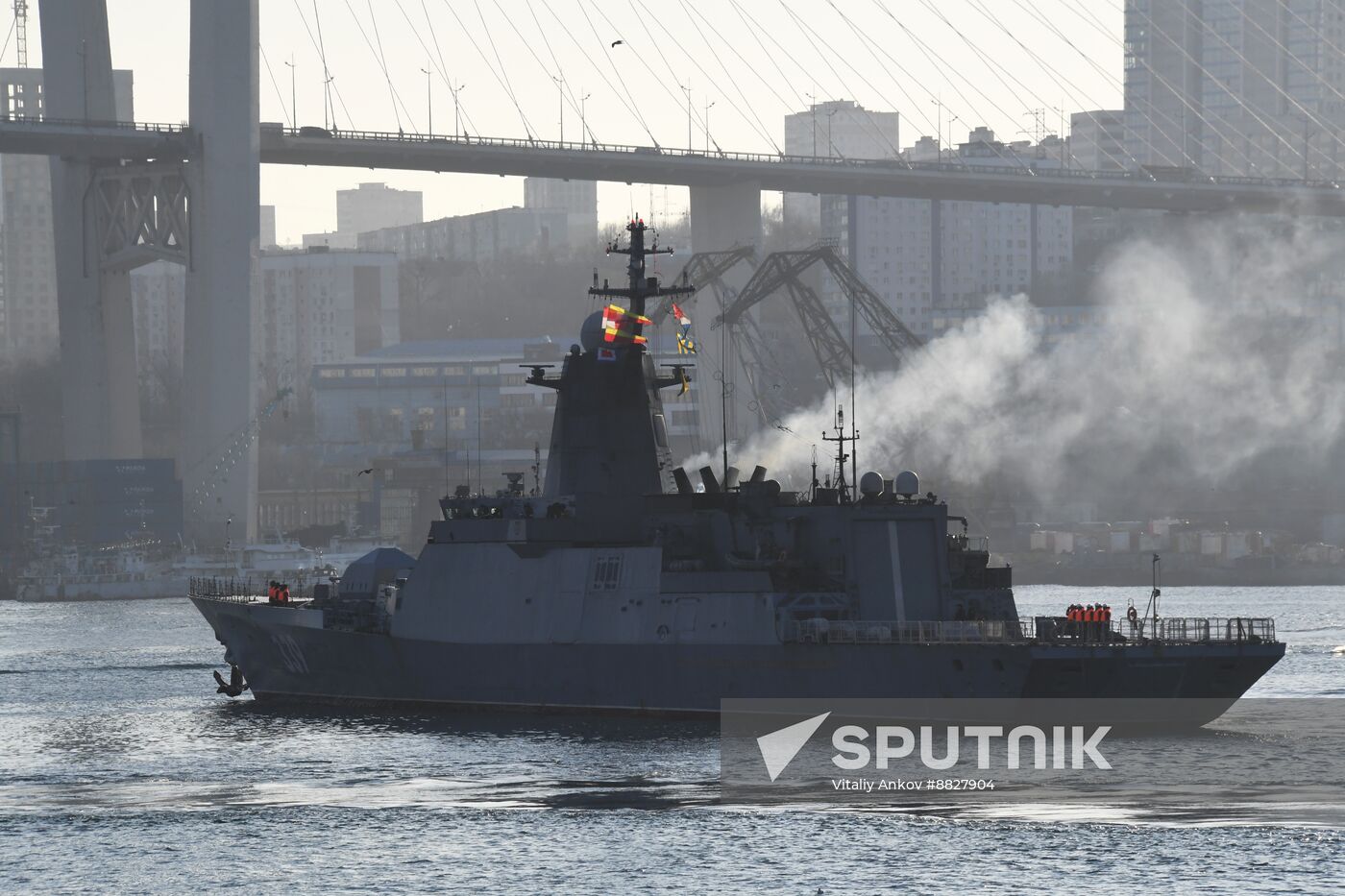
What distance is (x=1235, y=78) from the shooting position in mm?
186875

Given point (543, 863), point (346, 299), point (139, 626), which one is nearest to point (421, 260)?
point (346, 299)

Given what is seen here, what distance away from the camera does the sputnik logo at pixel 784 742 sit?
33.2 meters

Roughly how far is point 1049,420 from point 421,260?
305 ft

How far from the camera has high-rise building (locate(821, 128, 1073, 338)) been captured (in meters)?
147

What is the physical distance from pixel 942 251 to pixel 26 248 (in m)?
76.0

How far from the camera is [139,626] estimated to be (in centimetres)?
7519

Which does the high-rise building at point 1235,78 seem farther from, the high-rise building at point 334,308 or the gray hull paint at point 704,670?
the gray hull paint at point 704,670

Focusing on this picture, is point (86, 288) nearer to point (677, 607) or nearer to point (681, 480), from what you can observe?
point (681, 480)

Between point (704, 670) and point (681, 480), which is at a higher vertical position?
point (681, 480)

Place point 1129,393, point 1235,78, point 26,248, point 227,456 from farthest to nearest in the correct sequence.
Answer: point 1235,78
point 26,248
point 1129,393
point 227,456

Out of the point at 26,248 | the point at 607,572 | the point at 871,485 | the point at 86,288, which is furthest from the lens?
the point at 26,248

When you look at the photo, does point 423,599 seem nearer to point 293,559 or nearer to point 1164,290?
point 293,559

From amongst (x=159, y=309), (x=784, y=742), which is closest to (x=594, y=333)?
(x=784, y=742)

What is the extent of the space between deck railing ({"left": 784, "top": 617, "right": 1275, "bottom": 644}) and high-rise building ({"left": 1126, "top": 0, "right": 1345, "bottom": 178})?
140m
